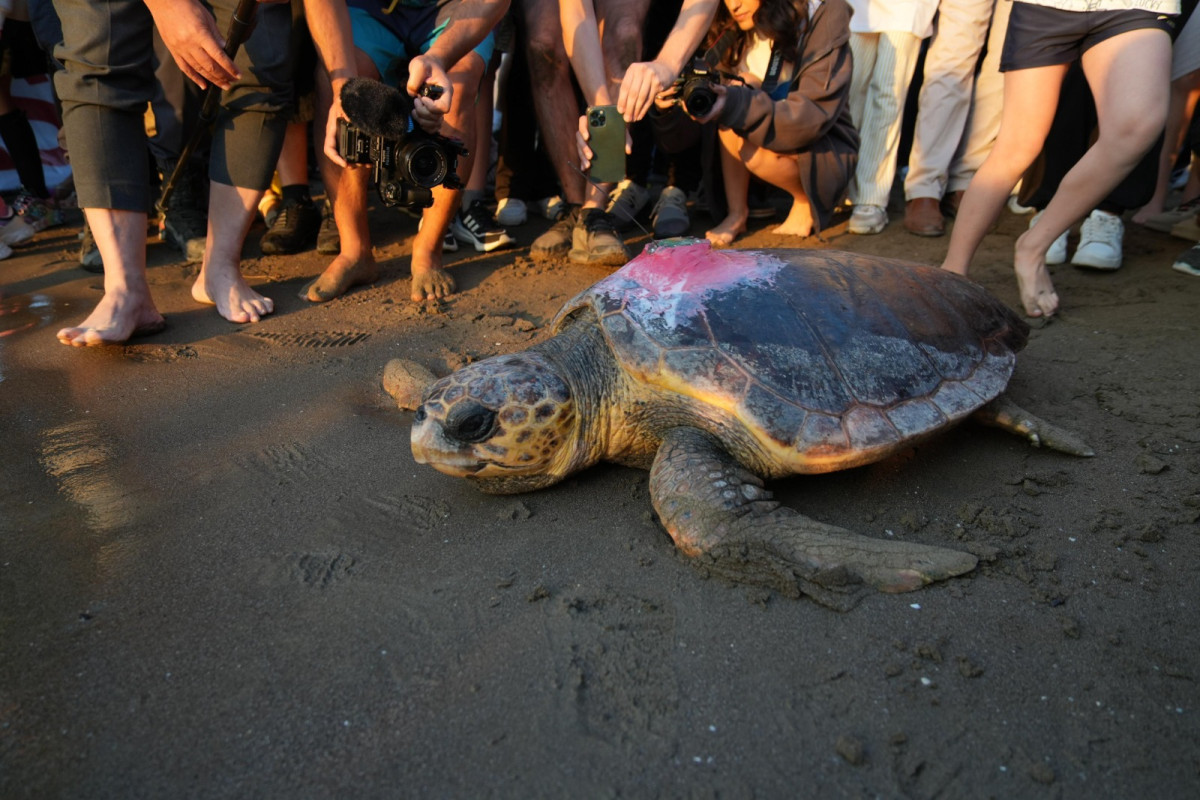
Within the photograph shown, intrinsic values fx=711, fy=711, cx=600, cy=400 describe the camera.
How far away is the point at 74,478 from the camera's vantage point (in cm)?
165

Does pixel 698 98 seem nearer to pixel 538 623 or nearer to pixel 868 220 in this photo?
pixel 868 220

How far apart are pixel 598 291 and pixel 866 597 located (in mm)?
938

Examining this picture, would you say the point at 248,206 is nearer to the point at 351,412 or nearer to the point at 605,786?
the point at 351,412

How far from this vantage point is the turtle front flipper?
1289 mm

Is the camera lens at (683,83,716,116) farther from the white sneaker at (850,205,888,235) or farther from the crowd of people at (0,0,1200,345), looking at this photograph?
→ the white sneaker at (850,205,888,235)

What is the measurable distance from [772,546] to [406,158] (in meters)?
1.68

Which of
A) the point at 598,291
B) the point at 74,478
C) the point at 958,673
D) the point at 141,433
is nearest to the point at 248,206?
the point at 141,433

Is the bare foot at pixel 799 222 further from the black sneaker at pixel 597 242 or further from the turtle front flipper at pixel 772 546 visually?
the turtle front flipper at pixel 772 546

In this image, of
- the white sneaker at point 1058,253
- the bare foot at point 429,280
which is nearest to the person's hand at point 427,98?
the bare foot at point 429,280

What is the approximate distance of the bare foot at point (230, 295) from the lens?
8.52 ft

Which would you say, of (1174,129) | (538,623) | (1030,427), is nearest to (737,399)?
(538,623)

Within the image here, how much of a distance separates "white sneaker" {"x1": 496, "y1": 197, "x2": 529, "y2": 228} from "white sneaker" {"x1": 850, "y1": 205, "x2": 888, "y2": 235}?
5.63 ft

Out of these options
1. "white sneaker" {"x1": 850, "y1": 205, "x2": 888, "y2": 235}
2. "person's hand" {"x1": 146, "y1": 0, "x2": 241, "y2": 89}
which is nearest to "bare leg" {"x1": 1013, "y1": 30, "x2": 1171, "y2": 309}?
"white sneaker" {"x1": 850, "y1": 205, "x2": 888, "y2": 235}

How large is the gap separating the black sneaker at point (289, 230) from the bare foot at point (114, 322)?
0.96 metres
